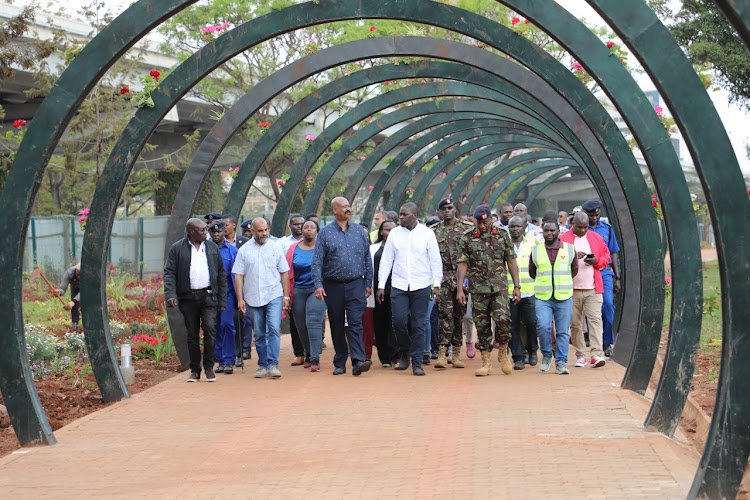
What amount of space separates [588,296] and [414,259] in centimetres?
239

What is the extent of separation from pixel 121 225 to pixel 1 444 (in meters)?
18.0

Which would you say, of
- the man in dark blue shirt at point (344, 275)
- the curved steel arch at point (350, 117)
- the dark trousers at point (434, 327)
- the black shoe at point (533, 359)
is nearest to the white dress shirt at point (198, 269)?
the man in dark blue shirt at point (344, 275)

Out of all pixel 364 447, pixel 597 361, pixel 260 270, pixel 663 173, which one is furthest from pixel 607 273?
pixel 364 447

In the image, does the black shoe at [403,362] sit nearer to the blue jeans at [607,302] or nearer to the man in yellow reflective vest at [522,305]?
the man in yellow reflective vest at [522,305]

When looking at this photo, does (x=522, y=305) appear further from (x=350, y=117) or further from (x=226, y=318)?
(x=350, y=117)

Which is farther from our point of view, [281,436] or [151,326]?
[151,326]

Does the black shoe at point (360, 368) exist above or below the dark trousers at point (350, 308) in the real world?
below

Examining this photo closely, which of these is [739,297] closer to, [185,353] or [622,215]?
[622,215]

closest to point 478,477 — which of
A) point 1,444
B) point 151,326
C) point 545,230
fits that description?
point 1,444

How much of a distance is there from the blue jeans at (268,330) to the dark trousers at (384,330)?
1.32 m

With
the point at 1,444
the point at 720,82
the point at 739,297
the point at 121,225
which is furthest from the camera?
the point at 121,225

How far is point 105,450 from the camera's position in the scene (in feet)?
22.6

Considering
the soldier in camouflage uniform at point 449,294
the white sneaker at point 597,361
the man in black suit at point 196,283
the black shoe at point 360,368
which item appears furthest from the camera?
the white sneaker at point 597,361

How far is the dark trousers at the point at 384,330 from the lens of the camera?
11.4 meters
